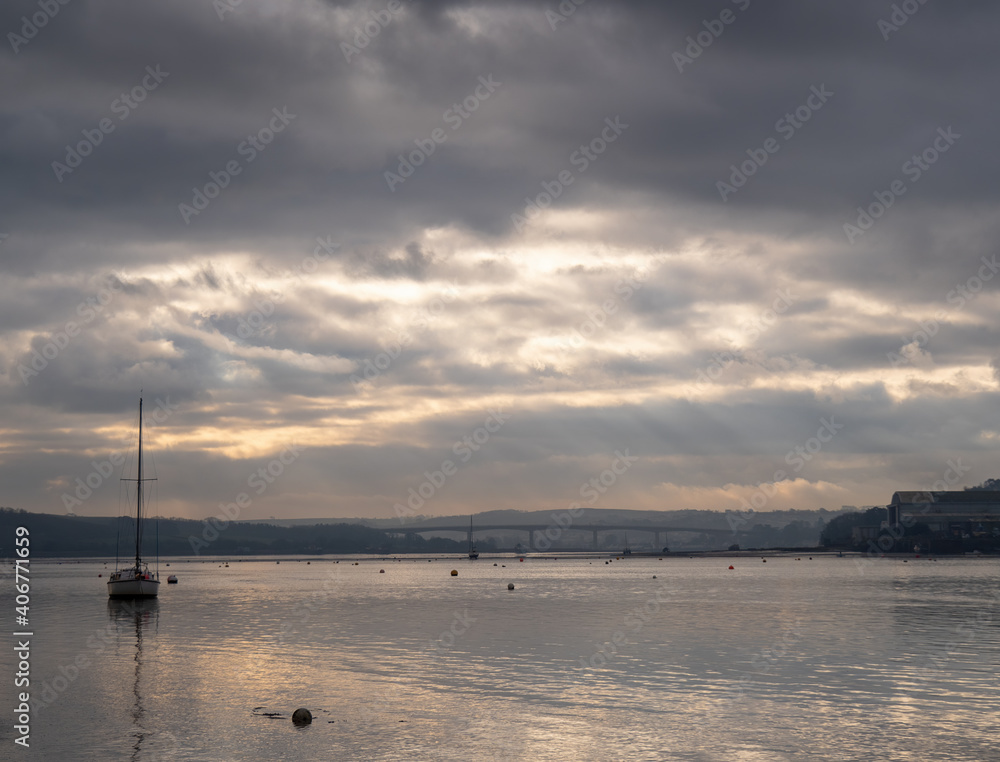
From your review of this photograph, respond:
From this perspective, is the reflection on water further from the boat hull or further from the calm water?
the boat hull

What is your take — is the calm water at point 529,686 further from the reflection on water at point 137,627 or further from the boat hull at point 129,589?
the boat hull at point 129,589

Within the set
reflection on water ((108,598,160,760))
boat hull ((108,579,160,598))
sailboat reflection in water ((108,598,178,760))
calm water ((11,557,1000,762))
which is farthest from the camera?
boat hull ((108,579,160,598))

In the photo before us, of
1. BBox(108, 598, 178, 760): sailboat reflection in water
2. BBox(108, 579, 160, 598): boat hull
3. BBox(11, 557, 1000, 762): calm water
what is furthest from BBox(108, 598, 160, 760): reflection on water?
BBox(108, 579, 160, 598): boat hull

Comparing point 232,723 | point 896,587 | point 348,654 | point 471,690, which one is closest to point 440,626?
point 348,654

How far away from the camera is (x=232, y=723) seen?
33594mm

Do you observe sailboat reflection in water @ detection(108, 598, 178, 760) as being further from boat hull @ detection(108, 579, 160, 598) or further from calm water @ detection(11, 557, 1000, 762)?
boat hull @ detection(108, 579, 160, 598)

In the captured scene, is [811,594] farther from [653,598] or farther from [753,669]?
[753,669]

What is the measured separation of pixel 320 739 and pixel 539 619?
43.9m

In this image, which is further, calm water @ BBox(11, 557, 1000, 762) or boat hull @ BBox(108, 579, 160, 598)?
boat hull @ BBox(108, 579, 160, 598)

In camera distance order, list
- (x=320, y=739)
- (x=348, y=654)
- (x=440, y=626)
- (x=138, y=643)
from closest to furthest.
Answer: (x=320, y=739) < (x=348, y=654) < (x=138, y=643) < (x=440, y=626)

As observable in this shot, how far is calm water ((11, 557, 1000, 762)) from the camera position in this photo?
97.6 ft

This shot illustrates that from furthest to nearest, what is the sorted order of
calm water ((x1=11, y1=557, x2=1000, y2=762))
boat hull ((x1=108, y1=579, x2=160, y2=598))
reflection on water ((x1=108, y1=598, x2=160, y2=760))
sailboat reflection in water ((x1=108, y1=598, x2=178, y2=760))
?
boat hull ((x1=108, y1=579, x2=160, y2=598))
reflection on water ((x1=108, y1=598, x2=160, y2=760))
sailboat reflection in water ((x1=108, y1=598, x2=178, y2=760))
calm water ((x1=11, y1=557, x2=1000, y2=762))

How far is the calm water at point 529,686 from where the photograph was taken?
2973cm

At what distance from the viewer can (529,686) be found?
40125 millimetres
